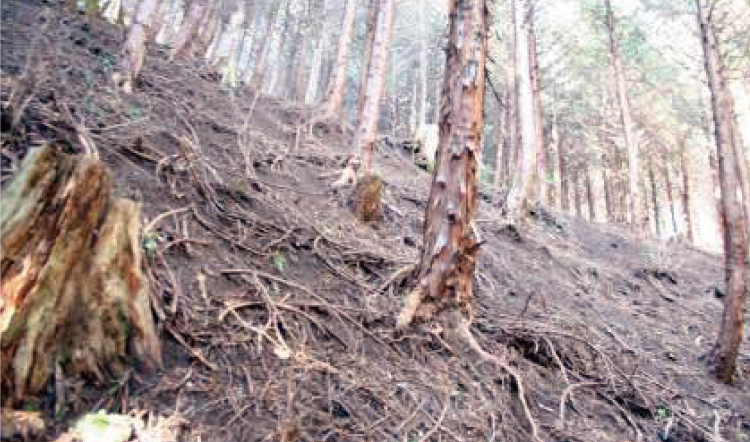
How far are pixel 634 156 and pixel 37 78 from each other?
1541 cm

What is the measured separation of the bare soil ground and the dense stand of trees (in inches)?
29.9

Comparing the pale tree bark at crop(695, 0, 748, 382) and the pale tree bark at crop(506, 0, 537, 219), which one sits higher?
the pale tree bark at crop(506, 0, 537, 219)

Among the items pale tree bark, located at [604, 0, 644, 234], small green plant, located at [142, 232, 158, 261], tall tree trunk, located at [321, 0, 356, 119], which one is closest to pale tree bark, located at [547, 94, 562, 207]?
pale tree bark, located at [604, 0, 644, 234]

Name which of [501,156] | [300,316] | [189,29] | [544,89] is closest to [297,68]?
[501,156]

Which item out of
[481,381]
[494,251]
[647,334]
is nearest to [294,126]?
[494,251]

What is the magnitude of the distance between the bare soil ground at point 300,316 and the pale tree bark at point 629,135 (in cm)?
749

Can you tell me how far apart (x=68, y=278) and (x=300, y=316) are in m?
1.81

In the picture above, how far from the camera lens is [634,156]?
1719cm

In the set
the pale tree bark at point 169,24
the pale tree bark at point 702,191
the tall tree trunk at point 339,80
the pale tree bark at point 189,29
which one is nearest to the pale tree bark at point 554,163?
the pale tree bark at point 702,191

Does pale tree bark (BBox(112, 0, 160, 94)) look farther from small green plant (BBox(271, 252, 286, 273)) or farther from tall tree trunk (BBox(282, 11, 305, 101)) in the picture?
tall tree trunk (BBox(282, 11, 305, 101))

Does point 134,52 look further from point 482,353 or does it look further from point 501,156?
point 501,156

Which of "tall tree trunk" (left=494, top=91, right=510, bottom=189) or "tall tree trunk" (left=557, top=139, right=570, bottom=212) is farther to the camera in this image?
"tall tree trunk" (left=557, top=139, right=570, bottom=212)

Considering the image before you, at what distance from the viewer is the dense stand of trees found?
569 cm

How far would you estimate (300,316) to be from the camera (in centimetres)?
465
